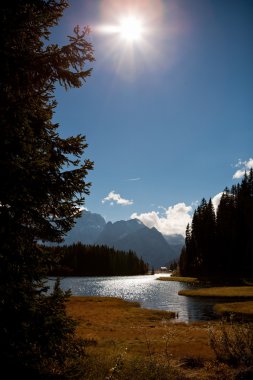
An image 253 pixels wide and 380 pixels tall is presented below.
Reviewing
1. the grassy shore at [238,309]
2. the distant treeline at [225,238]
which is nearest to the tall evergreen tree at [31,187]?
the grassy shore at [238,309]

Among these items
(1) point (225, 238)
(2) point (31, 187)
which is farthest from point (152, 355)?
(1) point (225, 238)

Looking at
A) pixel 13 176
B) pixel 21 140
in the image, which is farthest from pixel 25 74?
pixel 13 176

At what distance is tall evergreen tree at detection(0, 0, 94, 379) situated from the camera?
7598 mm

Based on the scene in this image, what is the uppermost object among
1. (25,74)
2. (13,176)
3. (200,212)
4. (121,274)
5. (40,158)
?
(200,212)

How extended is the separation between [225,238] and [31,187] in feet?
325

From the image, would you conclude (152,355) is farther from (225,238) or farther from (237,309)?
(225,238)

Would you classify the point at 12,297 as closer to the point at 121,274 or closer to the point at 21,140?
the point at 21,140

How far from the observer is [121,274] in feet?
646

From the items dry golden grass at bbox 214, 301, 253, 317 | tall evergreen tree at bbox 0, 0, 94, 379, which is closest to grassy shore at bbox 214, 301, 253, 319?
dry golden grass at bbox 214, 301, 253, 317

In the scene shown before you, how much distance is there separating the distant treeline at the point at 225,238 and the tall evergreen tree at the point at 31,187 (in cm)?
8399

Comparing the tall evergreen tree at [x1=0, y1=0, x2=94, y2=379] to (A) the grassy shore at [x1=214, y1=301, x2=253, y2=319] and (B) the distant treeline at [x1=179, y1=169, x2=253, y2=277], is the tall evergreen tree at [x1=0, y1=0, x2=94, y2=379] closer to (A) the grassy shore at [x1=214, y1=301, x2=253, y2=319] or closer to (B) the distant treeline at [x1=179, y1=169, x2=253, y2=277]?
(A) the grassy shore at [x1=214, y1=301, x2=253, y2=319]

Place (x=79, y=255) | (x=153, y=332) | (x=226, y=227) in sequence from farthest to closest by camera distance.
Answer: (x=79, y=255)
(x=226, y=227)
(x=153, y=332)

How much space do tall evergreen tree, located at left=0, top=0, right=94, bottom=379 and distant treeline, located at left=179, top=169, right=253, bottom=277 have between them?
83988 millimetres

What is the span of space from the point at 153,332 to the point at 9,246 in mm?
17502
